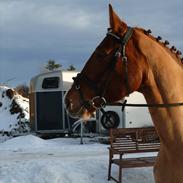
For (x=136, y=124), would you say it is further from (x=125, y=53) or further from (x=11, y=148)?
(x=125, y=53)

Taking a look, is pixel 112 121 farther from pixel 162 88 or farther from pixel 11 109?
pixel 162 88

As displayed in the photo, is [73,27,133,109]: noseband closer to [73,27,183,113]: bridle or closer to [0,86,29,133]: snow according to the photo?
[73,27,183,113]: bridle

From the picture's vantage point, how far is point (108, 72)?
3760 mm

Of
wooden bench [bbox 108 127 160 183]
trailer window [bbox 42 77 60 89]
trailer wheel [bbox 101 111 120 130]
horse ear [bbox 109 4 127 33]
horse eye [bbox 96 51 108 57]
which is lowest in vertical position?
wooden bench [bbox 108 127 160 183]

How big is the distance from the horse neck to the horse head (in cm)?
8

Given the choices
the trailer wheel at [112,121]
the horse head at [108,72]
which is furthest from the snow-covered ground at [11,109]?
the horse head at [108,72]

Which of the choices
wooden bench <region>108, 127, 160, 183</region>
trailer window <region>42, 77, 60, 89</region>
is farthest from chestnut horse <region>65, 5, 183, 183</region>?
trailer window <region>42, 77, 60, 89</region>

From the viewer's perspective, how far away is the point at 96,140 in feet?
64.7

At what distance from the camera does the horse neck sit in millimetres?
3801

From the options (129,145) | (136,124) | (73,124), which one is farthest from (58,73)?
(129,145)

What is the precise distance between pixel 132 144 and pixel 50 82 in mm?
11031

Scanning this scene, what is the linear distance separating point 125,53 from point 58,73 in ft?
59.0

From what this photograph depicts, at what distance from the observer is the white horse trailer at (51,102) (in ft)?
70.2

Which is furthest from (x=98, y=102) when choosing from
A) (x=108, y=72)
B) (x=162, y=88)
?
(x=162, y=88)
